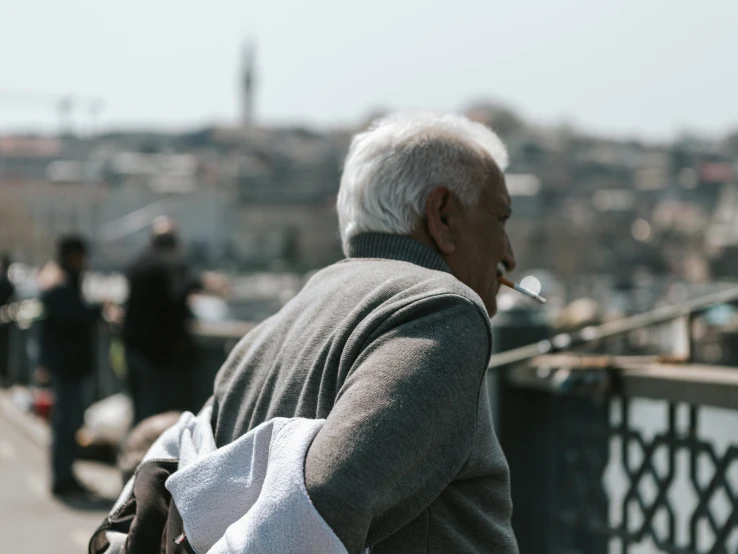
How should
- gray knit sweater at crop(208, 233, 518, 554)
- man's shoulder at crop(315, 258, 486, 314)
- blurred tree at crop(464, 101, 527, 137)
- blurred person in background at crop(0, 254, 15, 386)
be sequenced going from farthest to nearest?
blurred tree at crop(464, 101, 527, 137)
blurred person in background at crop(0, 254, 15, 386)
man's shoulder at crop(315, 258, 486, 314)
gray knit sweater at crop(208, 233, 518, 554)

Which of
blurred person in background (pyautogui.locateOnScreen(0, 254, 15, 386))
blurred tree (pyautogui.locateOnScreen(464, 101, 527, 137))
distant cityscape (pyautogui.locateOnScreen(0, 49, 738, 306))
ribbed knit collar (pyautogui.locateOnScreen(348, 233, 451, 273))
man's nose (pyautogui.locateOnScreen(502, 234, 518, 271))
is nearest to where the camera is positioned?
ribbed knit collar (pyautogui.locateOnScreen(348, 233, 451, 273))

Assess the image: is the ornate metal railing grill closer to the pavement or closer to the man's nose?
the man's nose

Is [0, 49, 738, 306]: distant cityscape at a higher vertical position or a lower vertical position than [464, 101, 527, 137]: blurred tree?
lower

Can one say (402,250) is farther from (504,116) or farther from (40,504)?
(504,116)

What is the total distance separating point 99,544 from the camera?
2.20 metres

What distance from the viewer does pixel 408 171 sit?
2051 mm

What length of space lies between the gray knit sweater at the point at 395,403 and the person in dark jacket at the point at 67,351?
5641 mm

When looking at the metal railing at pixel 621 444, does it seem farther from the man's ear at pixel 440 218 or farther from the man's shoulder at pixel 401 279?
the man's shoulder at pixel 401 279

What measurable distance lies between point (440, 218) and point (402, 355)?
0.42 meters

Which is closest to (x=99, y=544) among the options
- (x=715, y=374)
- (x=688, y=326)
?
(x=715, y=374)

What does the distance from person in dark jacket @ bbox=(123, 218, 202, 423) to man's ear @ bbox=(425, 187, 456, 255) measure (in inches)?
201

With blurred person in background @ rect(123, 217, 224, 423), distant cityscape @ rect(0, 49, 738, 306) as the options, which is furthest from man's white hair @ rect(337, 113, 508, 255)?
distant cityscape @ rect(0, 49, 738, 306)

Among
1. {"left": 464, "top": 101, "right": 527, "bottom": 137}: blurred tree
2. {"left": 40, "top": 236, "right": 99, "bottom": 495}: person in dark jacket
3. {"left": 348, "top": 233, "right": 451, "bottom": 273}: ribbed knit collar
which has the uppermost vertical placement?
{"left": 348, "top": 233, "right": 451, "bottom": 273}: ribbed knit collar

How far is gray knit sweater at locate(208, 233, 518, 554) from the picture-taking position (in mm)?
1640
